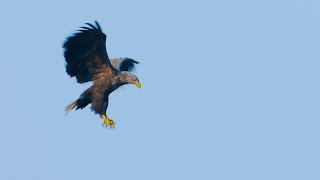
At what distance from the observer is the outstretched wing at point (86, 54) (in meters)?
20.5

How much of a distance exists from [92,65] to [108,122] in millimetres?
1324

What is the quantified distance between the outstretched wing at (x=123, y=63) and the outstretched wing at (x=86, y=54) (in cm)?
198

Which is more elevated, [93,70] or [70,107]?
[93,70]

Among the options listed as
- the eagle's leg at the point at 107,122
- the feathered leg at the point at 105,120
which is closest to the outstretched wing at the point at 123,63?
the feathered leg at the point at 105,120

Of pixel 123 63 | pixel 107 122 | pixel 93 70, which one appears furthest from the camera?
pixel 123 63

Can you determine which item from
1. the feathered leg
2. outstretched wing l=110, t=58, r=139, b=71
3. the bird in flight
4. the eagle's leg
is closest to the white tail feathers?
the bird in flight

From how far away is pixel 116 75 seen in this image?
21422 mm

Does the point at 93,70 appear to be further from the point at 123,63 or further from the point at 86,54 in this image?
the point at 123,63

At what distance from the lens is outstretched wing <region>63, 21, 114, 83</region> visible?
20547 millimetres

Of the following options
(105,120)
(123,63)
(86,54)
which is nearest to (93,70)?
(86,54)

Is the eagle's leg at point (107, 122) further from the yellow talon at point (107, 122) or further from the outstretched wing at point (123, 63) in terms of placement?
the outstretched wing at point (123, 63)

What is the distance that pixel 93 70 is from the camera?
2141 centimetres

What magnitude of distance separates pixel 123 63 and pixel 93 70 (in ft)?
8.86

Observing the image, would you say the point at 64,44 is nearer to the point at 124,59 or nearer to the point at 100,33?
the point at 100,33
